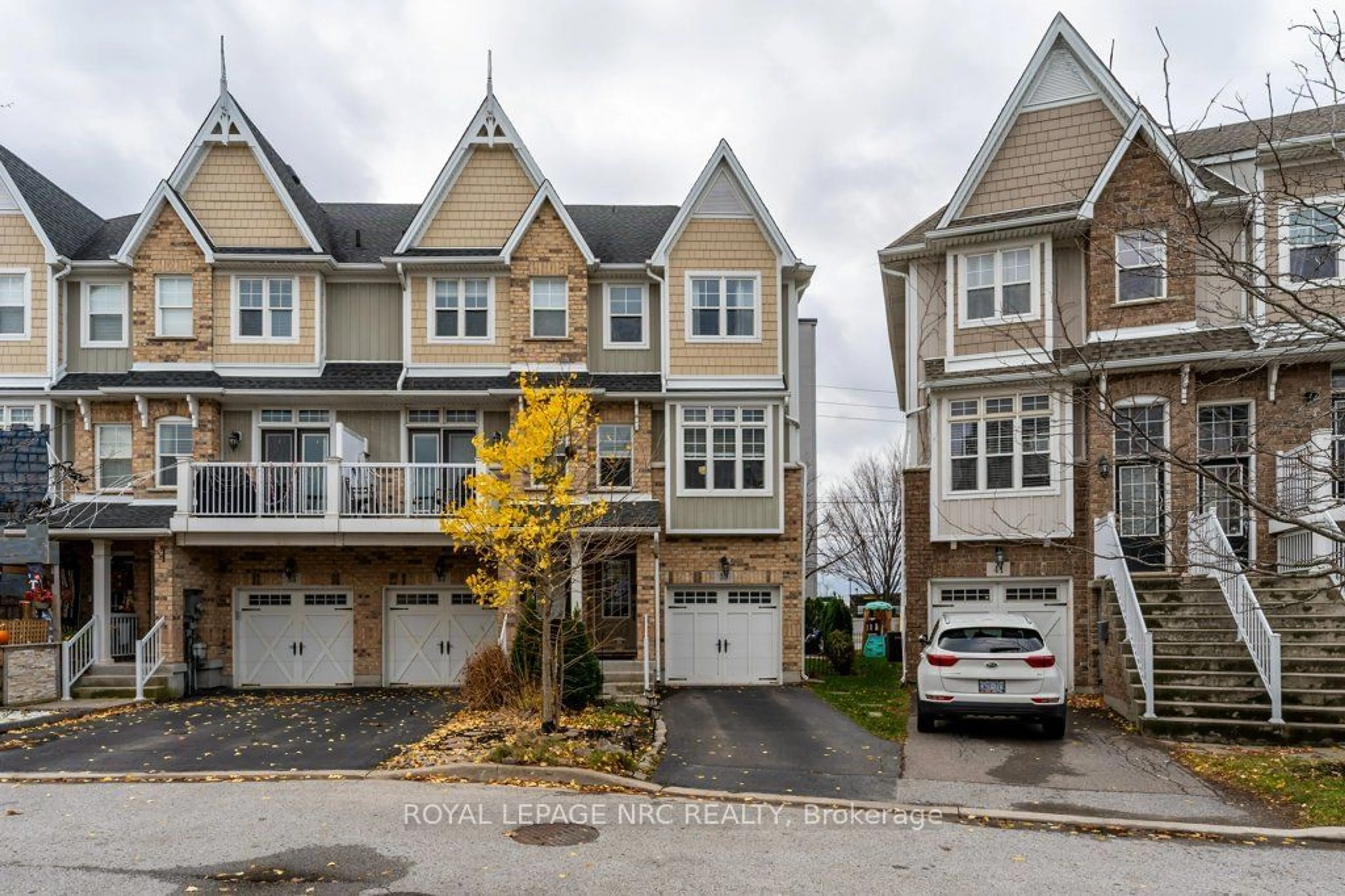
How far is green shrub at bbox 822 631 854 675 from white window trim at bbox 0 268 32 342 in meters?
18.6

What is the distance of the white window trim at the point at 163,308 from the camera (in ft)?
68.6

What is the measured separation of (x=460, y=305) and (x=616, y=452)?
4625mm

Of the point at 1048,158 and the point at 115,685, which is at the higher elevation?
the point at 1048,158

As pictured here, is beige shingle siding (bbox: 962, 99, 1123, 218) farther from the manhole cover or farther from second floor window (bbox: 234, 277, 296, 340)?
the manhole cover

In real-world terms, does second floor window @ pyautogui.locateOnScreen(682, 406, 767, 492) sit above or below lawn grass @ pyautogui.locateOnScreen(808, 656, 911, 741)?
above

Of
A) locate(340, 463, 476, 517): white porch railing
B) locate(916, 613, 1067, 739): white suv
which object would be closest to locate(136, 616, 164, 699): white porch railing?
locate(340, 463, 476, 517): white porch railing

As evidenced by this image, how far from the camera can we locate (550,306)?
21234mm

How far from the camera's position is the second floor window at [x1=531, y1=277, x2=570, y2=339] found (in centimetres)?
2120

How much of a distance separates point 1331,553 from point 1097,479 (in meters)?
3.75

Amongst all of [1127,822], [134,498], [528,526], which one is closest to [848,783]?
[1127,822]

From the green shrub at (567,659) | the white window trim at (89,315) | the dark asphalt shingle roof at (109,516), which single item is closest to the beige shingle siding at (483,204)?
the white window trim at (89,315)

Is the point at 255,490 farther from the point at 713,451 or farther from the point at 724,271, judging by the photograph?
the point at 724,271

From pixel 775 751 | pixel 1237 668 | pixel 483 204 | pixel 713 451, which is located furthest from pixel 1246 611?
pixel 483 204

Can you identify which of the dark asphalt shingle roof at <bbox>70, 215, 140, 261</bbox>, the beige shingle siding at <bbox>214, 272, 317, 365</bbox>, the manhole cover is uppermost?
the dark asphalt shingle roof at <bbox>70, 215, 140, 261</bbox>
